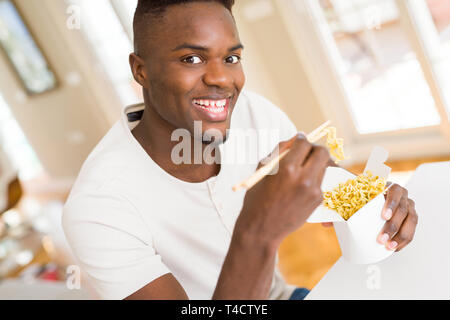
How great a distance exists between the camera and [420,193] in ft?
2.66

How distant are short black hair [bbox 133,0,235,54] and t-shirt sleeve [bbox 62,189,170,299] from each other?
0.26 m

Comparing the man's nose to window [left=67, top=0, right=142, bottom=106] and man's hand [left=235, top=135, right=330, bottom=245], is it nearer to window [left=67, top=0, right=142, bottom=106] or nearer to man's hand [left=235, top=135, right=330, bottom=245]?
man's hand [left=235, top=135, right=330, bottom=245]

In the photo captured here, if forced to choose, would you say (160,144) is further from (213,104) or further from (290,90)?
(290,90)

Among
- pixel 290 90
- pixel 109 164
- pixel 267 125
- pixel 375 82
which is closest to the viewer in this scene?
pixel 109 164

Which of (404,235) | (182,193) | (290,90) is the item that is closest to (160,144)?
(182,193)

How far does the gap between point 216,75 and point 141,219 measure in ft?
0.91

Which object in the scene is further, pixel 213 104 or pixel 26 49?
pixel 26 49

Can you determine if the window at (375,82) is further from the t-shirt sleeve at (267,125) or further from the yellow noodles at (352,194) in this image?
the yellow noodles at (352,194)

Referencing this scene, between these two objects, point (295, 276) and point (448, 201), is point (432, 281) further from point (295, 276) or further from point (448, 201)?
point (295, 276)

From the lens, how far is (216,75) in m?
0.65

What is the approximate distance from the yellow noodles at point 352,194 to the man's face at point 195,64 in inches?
8.3

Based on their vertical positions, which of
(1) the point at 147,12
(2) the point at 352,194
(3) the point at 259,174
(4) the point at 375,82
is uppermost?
(1) the point at 147,12

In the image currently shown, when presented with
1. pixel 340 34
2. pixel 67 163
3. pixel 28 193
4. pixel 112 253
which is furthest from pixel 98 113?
pixel 112 253

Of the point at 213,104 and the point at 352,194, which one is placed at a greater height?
the point at 213,104
